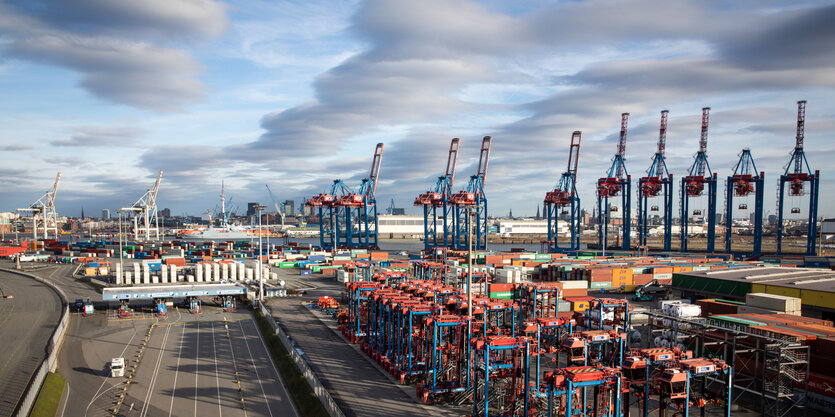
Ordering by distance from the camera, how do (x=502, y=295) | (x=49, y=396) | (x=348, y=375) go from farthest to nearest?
1. (x=502, y=295)
2. (x=348, y=375)
3. (x=49, y=396)

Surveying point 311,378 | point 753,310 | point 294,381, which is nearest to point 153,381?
point 294,381

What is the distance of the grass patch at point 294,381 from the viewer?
24625 millimetres

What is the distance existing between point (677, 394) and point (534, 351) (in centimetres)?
692

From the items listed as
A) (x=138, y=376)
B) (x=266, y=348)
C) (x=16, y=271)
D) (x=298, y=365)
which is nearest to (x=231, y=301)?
(x=266, y=348)

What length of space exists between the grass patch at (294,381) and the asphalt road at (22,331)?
13071 millimetres

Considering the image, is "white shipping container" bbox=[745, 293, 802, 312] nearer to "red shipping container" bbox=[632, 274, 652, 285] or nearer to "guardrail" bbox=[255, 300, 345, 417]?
"red shipping container" bbox=[632, 274, 652, 285]

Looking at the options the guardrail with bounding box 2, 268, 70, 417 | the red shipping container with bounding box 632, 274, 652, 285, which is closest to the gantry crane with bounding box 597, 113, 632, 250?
the red shipping container with bounding box 632, 274, 652, 285

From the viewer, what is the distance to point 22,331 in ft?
131

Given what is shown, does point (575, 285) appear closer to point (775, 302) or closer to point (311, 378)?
point (775, 302)

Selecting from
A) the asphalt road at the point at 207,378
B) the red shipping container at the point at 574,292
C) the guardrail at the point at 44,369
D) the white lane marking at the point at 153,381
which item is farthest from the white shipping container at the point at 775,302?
the guardrail at the point at 44,369

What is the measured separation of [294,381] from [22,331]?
26966 mm

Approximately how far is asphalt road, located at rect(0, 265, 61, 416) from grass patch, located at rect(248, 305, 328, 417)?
13.1m

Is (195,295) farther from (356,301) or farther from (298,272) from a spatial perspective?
(298,272)

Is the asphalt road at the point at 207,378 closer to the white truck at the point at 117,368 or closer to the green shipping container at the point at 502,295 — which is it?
the white truck at the point at 117,368
